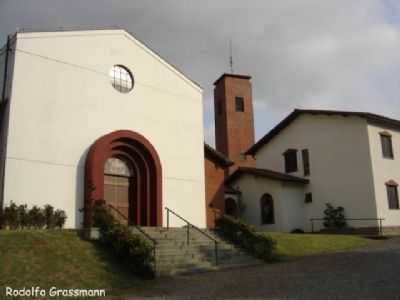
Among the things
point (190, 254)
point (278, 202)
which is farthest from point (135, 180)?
point (278, 202)

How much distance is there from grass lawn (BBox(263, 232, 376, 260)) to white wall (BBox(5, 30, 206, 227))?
397 centimetres

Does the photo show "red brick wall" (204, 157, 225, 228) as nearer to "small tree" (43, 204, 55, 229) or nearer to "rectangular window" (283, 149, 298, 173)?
"rectangular window" (283, 149, 298, 173)

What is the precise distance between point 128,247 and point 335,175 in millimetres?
17062

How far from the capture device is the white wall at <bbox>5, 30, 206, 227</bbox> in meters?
16.3

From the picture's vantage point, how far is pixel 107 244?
1465 cm

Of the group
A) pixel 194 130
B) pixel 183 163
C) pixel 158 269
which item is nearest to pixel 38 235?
pixel 158 269

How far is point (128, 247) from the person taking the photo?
13656 mm

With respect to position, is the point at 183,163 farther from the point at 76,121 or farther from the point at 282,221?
the point at 282,221

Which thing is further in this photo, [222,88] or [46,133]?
[222,88]

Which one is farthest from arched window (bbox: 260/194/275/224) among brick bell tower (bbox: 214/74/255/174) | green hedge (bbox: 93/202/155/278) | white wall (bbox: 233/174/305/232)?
green hedge (bbox: 93/202/155/278)

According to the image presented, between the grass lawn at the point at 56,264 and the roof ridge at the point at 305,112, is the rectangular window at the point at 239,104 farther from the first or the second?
the grass lawn at the point at 56,264

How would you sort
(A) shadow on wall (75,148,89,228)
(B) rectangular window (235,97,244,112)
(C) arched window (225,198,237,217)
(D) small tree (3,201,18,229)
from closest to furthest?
1. (D) small tree (3,201,18,229)
2. (A) shadow on wall (75,148,89,228)
3. (C) arched window (225,198,237,217)
4. (B) rectangular window (235,97,244,112)

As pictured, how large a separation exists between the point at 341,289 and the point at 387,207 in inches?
679

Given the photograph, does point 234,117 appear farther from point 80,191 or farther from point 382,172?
point 80,191
